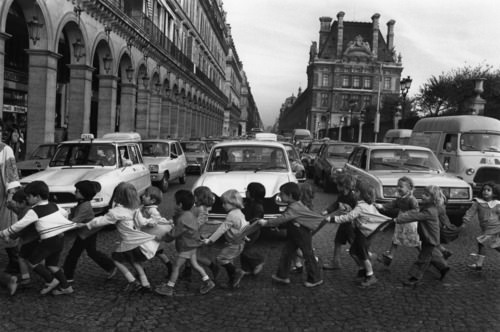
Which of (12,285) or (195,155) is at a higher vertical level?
(195,155)

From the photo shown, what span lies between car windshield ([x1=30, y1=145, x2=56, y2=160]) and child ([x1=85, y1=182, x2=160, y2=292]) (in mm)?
9343

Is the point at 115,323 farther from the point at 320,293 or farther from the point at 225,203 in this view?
the point at 320,293

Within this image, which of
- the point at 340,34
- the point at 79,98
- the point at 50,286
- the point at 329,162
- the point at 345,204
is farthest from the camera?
the point at 340,34

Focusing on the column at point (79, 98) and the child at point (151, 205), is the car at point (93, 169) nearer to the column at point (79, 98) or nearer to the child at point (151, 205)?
the child at point (151, 205)

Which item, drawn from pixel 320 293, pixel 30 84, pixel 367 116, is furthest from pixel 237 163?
pixel 367 116

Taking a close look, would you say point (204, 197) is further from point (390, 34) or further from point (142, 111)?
point (390, 34)

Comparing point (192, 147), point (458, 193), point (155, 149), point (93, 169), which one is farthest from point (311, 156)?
point (93, 169)

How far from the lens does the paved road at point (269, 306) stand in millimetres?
4254

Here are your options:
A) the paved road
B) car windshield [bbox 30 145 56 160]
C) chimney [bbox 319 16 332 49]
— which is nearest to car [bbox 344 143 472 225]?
the paved road

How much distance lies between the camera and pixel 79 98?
19.4 meters

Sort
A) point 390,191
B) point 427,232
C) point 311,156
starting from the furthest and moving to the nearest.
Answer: point 311,156 → point 390,191 → point 427,232

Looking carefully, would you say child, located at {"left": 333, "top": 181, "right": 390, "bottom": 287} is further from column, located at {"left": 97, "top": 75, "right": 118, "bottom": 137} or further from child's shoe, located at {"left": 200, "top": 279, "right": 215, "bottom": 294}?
column, located at {"left": 97, "top": 75, "right": 118, "bottom": 137}

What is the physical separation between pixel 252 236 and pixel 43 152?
33.4 feet

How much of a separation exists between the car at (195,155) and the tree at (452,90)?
2961cm
